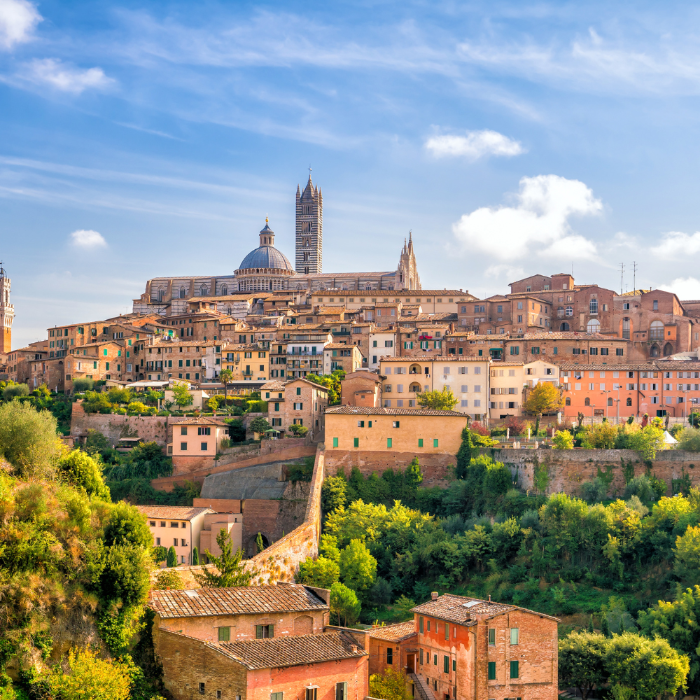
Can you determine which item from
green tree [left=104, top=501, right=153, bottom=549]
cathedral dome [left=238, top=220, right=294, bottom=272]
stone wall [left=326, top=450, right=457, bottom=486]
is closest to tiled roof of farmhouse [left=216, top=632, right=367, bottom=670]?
green tree [left=104, top=501, right=153, bottom=549]

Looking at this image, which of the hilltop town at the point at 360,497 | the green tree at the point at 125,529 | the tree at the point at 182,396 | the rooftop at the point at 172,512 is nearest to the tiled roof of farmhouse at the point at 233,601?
the hilltop town at the point at 360,497

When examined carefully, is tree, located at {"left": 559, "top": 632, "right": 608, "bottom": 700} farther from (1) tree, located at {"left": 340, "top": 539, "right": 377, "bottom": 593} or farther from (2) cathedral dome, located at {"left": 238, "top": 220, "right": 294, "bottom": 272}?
(2) cathedral dome, located at {"left": 238, "top": 220, "right": 294, "bottom": 272}

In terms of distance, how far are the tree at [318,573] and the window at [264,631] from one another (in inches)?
377

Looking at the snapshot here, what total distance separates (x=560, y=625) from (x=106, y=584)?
65.6 ft

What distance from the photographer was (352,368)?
6750cm

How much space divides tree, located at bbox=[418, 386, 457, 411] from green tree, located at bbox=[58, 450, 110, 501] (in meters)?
27.2

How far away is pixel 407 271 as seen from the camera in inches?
3971

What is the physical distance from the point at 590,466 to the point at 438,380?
1406 centimetres

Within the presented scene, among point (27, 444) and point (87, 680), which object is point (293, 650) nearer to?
point (87, 680)

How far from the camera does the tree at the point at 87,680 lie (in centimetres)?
2583

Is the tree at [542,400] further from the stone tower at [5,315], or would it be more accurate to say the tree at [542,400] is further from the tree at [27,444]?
the stone tower at [5,315]

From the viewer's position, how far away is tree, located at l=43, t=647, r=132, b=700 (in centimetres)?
2583

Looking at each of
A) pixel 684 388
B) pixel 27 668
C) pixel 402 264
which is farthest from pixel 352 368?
pixel 27 668

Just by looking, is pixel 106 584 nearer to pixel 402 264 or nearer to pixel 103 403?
pixel 103 403
